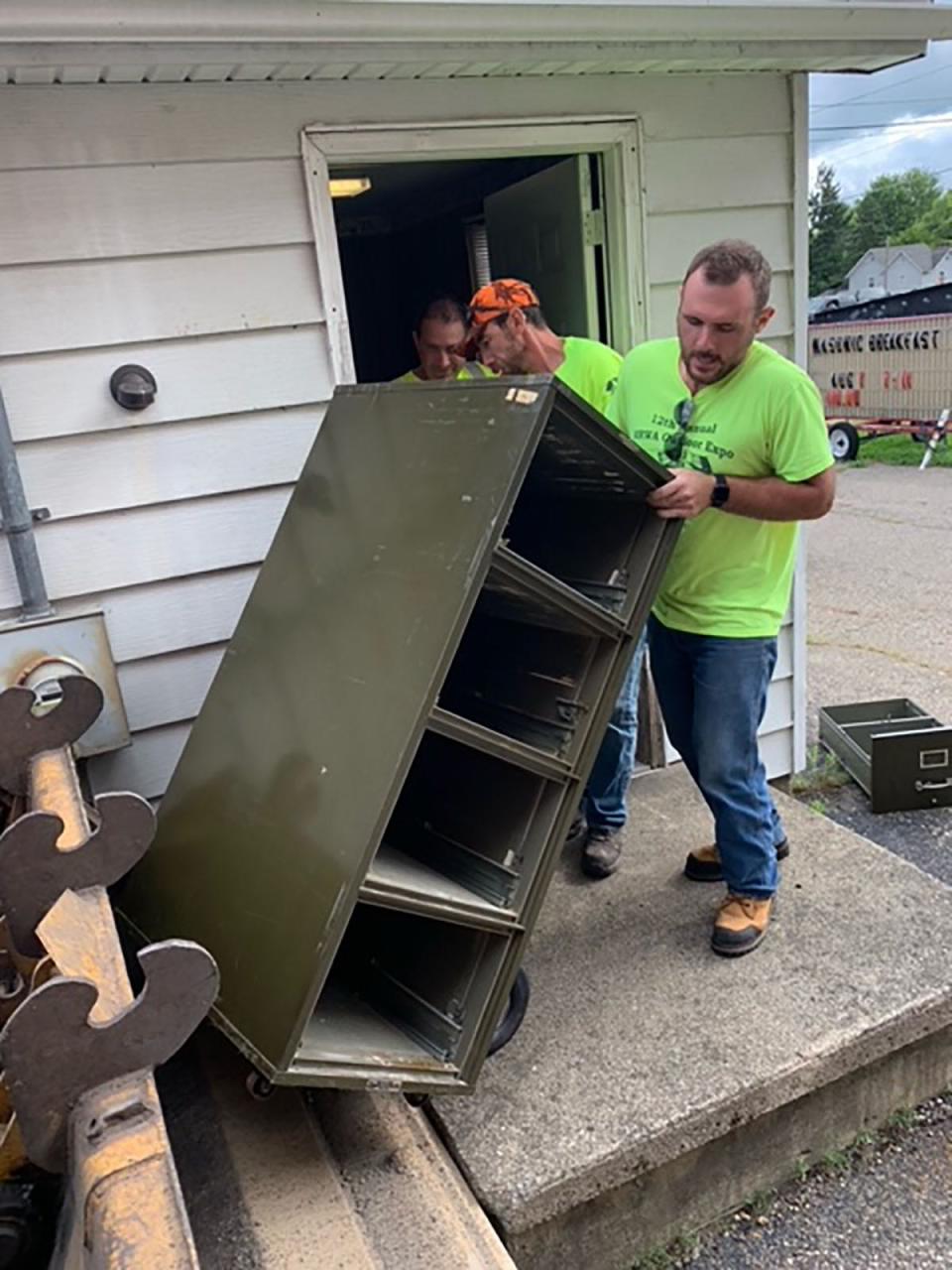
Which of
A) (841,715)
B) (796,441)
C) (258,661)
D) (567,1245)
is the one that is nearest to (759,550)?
(796,441)

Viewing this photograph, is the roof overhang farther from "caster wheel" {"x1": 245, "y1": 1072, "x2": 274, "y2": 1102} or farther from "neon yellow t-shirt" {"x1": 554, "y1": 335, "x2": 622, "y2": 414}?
"caster wheel" {"x1": 245, "y1": 1072, "x2": 274, "y2": 1102}

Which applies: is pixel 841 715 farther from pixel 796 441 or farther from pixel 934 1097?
pixel 796 441

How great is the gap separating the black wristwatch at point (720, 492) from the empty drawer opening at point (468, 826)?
2.34 ft

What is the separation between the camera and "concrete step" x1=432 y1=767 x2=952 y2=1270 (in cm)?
191

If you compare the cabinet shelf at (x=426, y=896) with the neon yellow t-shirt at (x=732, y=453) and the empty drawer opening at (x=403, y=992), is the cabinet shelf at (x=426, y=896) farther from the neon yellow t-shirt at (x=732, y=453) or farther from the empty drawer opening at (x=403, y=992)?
the neon yellow t-shirt at (x=732, y=453)

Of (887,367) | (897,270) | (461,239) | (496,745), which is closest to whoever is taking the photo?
(496,745)

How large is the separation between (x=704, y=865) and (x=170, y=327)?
6.87ft

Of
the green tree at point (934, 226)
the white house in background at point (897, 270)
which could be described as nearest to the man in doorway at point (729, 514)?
the white house in background at point (897, 270)

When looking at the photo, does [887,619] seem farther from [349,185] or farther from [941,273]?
[941,273]

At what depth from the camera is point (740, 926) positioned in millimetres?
2449

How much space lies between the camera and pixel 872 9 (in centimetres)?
268

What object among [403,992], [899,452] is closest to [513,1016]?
[403,992]

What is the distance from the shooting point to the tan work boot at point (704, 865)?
2768 millimetres

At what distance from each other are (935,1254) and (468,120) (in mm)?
2975
